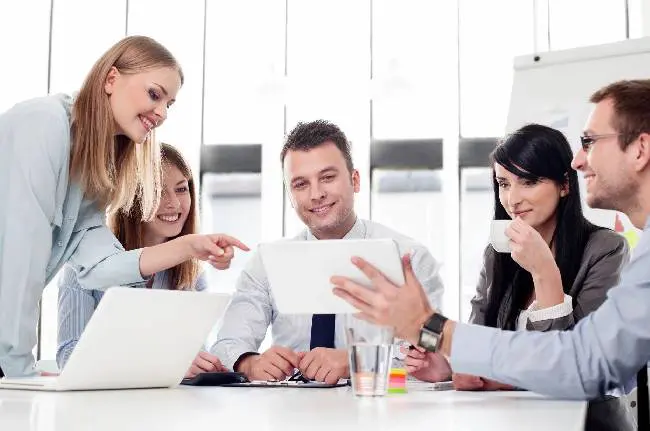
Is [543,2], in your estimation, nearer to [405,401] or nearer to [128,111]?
[128,111]

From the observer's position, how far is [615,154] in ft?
5.96

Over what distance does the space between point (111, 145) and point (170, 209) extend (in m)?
0.55

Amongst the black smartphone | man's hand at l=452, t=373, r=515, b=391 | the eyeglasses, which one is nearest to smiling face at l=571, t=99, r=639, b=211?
the eyeglasses

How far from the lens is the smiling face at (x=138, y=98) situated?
2.28 meters

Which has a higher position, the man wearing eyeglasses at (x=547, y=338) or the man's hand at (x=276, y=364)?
the man wearing eyeglasses at (x=547, y=338)

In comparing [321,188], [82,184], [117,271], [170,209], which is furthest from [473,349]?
[170,209]

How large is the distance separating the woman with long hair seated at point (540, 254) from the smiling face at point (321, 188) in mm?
507

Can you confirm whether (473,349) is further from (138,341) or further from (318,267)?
(138,341)

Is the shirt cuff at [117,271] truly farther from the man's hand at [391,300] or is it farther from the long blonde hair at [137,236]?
the man's hand at [391,300]

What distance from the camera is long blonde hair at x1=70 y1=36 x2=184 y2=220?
2.17 meters

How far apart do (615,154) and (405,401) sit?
0.72m

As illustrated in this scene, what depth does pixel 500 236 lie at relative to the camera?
211 cm

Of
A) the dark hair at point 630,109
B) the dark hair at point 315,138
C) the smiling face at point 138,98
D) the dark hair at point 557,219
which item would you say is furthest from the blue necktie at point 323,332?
the dark hair at point 630,109

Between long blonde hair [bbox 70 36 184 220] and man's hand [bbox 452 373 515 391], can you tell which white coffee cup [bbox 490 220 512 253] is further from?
long blonde hair [bbox 70 36 184 220]
